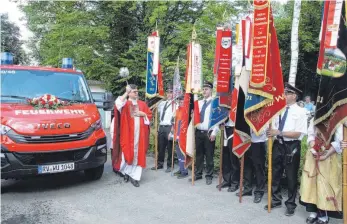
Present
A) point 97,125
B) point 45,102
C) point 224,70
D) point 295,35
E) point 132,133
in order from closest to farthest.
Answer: point 45,102
point 224,70
point 97,125
point 132,133
point 295,35

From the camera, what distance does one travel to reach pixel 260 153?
17.5 ft

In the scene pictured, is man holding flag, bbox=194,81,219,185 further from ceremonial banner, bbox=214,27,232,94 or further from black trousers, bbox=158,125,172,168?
black trousers, bbox=158,125,172,168

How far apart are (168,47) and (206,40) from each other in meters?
1.82

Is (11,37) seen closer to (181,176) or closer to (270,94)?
(181,176)

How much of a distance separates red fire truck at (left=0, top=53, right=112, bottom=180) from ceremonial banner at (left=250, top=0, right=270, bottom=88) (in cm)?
292

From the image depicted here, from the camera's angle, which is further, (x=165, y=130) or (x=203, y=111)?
(x=165, y=130)

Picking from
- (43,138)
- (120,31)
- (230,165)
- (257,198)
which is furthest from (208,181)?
(120,31)

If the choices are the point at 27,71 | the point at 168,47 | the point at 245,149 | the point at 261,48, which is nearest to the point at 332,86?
Answer: the point at 261,48

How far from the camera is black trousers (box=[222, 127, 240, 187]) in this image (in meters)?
5.98

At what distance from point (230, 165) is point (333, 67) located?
285 cm

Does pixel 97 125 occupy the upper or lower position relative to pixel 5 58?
lower

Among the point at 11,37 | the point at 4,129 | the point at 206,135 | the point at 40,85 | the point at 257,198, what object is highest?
the point at 11,37

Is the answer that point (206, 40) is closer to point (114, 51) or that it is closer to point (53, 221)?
point (114, 51)

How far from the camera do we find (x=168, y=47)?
14727mm
